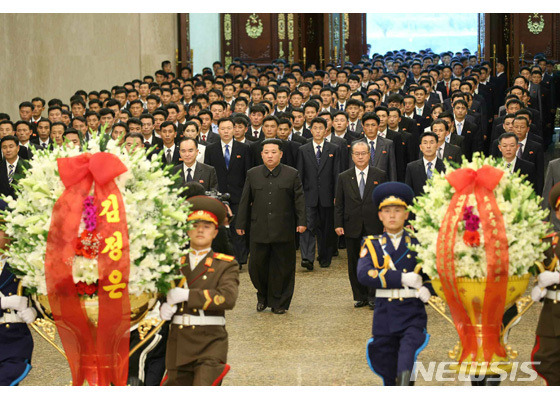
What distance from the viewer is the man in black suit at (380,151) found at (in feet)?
40.9

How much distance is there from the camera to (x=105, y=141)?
19.9ft

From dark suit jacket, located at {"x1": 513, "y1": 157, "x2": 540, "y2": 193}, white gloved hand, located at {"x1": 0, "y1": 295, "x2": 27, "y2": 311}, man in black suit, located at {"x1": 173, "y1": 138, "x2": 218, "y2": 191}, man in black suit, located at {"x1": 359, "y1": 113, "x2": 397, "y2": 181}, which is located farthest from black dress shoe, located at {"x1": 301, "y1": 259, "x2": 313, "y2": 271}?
white gloved hand, located at {"x1": 0, "y1": 295, "x2": 27, "y2": 311}

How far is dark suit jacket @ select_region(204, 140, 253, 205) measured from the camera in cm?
1300

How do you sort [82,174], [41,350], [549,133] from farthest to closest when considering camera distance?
[549,133] < [41,350] < [82,174]

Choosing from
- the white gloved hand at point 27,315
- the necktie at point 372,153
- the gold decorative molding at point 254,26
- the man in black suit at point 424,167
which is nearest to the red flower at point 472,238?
the white gloved hand at point 27,315

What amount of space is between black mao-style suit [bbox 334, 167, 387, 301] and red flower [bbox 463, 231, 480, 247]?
441 centimetres

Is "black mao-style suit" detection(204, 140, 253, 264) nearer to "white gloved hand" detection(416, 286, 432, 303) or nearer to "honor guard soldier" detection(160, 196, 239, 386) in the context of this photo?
"honor guard soldier" detection(160, 196, 239, 386)

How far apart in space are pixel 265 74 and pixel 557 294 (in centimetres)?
1592

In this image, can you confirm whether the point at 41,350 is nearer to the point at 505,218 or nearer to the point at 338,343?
the point at 338,343

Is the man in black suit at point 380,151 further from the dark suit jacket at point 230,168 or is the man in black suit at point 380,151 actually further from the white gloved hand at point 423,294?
the white gloved hand at point 423,294

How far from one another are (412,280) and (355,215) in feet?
13.7

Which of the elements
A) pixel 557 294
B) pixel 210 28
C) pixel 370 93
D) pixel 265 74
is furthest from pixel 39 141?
pixel 210 28

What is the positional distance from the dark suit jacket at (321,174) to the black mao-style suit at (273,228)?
2.05 meters

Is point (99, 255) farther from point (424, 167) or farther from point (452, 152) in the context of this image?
point (452, 152)
